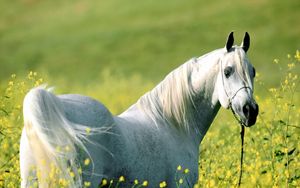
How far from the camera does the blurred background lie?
3806 cm

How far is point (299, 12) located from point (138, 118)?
34.9 meters

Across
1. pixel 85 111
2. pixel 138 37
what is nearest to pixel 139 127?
pixel 85 111

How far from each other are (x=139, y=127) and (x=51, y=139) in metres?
1.24

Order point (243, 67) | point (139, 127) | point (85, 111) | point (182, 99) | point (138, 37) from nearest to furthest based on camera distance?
1. point (85, 111)
2. point (139, 127)
3. point (243, 67)
4. point (182, 99)
5. point (138, 37)

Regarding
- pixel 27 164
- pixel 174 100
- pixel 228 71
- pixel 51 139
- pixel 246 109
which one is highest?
pixel 228 71

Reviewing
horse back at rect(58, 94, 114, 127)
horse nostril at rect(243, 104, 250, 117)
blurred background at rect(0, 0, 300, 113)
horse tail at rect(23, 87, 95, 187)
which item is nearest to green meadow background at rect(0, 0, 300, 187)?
blurred background at rect(0, 0, 300, 113)

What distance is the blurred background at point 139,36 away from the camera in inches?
1499

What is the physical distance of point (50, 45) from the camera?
4350 centimetres

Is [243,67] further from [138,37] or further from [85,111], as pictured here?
[138,37]

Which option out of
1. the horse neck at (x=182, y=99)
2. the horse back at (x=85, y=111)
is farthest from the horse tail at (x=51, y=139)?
the horse neck at (x=182, y=99)

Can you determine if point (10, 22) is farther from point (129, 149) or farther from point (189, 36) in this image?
point (129, 149)

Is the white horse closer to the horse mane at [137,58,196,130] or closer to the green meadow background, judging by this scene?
the horse mane at [137,58,196,130]

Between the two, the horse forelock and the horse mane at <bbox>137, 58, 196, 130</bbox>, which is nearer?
the horse forelock

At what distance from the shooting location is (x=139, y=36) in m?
42.3
